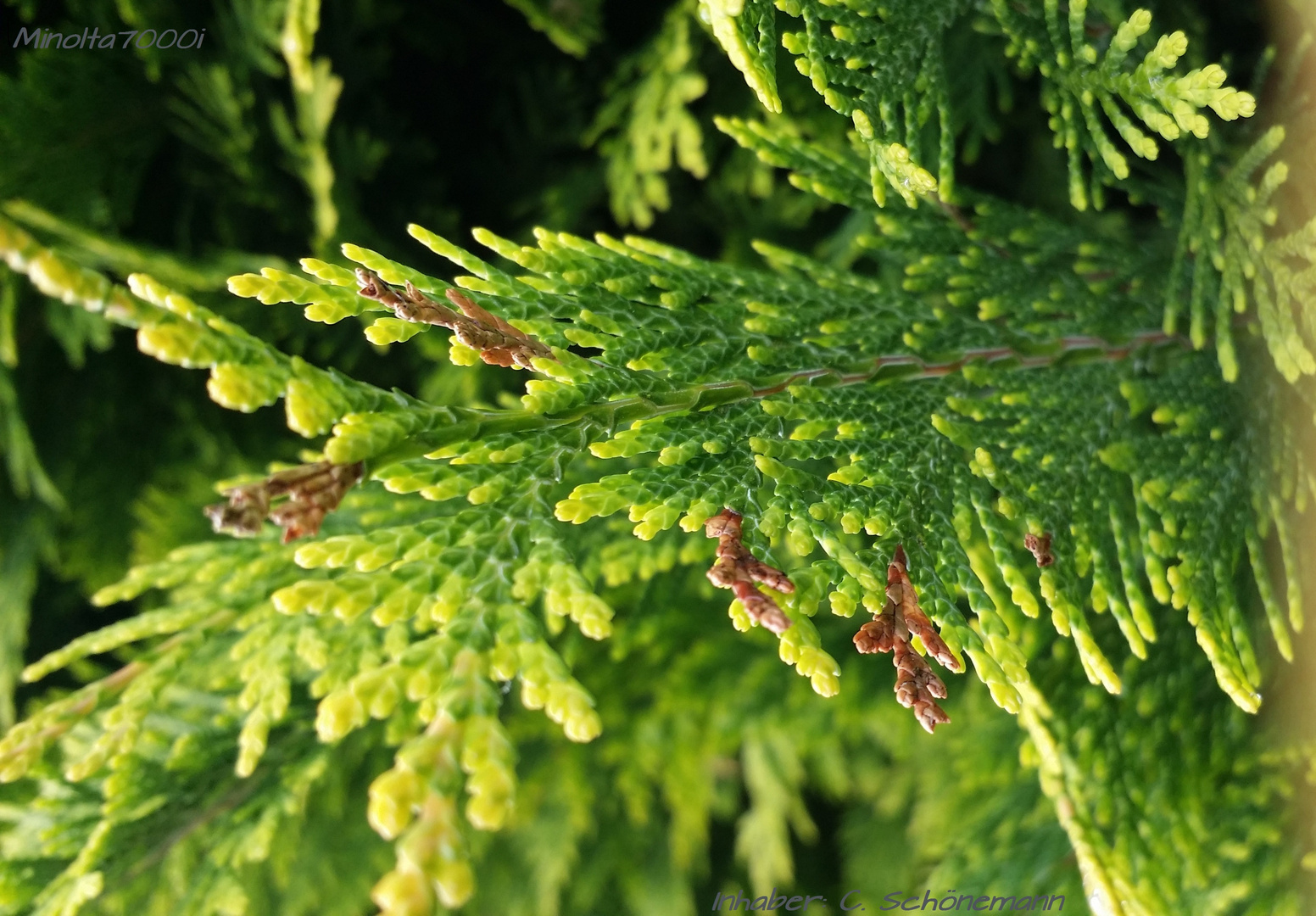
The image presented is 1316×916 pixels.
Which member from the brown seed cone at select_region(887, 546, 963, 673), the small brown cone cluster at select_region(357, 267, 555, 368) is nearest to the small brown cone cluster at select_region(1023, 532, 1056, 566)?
the brown seed cone at select_region(887, 546, 963, 673)

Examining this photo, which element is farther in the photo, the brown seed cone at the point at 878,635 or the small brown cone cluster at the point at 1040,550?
the small brown cone cluster at the point at 1040,550

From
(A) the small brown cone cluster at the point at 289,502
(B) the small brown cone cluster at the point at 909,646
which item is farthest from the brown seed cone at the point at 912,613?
(A) the small brown cone cluster at the point at 289,502

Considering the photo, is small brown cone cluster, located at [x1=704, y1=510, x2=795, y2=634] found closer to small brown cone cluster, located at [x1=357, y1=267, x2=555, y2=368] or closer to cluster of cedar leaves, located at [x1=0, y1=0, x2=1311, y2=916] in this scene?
cluster of cedar leaves, located at [x1=0, y1=0, x2=1311, y2=916]

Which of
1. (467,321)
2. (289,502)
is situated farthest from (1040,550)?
(289,502)

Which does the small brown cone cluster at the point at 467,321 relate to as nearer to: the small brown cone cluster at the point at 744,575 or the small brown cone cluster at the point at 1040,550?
the small brown cone cluster at the point at 744,575

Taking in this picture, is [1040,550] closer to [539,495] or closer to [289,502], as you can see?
[539,495]

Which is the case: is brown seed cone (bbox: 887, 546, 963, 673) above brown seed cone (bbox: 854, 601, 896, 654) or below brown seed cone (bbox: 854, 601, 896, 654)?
above
